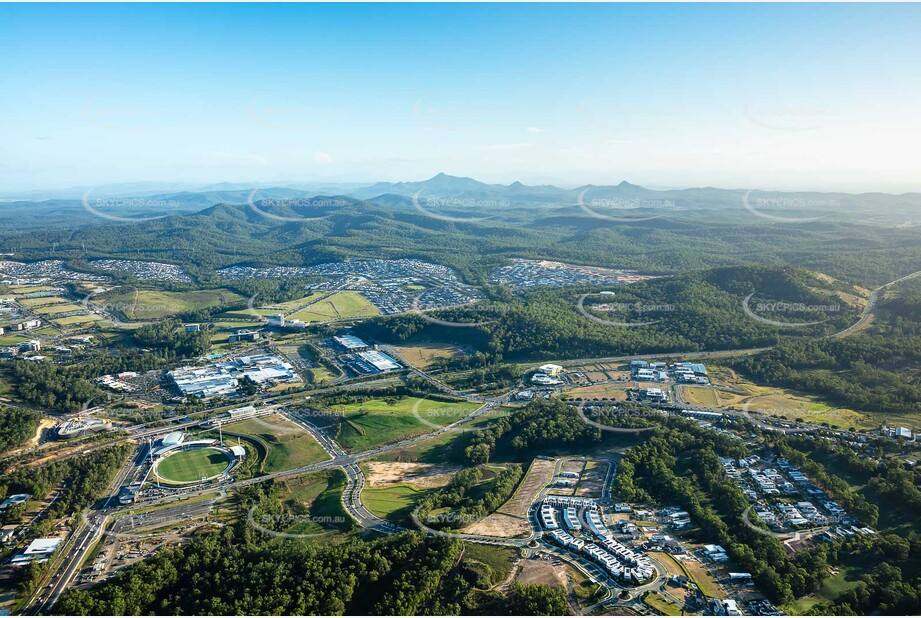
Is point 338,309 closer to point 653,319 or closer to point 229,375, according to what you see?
point 229,375

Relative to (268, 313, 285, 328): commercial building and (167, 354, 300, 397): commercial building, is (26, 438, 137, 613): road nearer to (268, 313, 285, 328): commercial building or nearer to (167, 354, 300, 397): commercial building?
(167, 354, 300, 397): commercial building

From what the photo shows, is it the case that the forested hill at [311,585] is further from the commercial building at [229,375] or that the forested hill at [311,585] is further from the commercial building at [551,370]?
the commercial building at [551,370]

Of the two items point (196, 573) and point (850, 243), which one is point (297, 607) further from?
point (850, 243)

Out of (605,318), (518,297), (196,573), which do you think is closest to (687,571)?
(196,573)

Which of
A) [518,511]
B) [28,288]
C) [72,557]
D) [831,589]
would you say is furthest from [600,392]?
[28,288]

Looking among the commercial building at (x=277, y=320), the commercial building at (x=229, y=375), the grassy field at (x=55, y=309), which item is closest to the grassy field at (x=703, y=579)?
the commercial building at (x=229, y=375)

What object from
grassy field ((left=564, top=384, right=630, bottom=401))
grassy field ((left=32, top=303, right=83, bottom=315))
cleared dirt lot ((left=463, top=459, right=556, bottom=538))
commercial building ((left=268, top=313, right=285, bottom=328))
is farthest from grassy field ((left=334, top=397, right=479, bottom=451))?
grassy field ((left=32, top=303, right=83, bottom=315))
